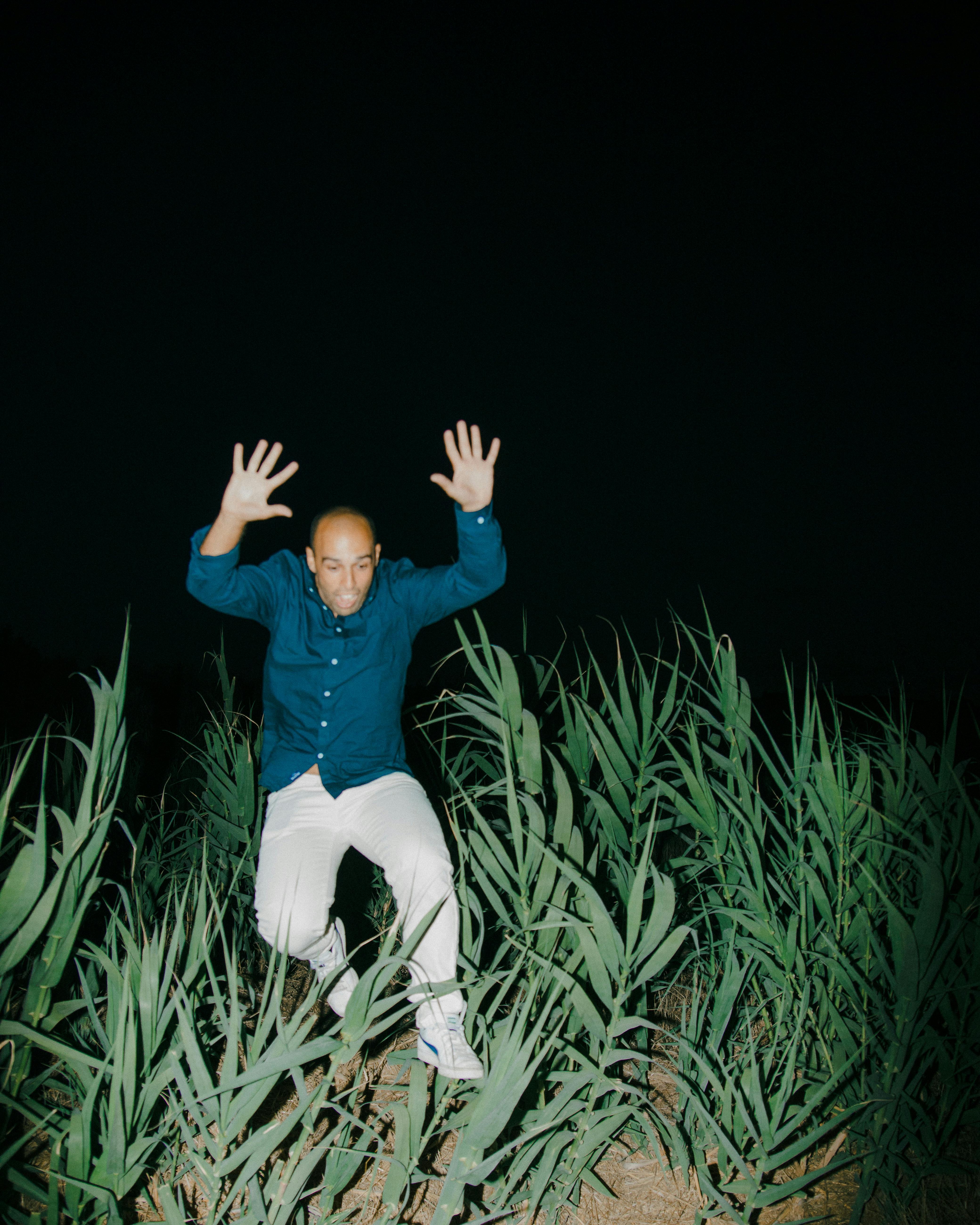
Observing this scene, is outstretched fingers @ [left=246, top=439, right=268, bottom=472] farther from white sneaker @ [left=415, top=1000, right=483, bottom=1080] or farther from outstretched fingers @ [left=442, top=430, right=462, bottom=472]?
white sneaker @ [left=415, top=1000, right=483, bottom=1080]

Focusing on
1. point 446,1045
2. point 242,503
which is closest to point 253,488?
point 242,503

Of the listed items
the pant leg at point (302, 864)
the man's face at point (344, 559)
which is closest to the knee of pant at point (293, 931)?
the pant leg at point (302, 864)

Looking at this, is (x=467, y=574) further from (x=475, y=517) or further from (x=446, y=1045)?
(x=446, y=1045)

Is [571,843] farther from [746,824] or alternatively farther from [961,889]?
[961,889]

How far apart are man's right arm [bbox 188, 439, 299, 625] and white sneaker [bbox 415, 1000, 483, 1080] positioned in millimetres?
1230

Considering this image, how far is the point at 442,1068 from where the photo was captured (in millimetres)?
1605

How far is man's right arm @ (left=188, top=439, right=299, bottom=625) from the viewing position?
2.19m

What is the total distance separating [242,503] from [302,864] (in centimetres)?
98

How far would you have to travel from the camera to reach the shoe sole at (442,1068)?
157 cm

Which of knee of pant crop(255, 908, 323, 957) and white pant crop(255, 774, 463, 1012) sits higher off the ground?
white pant crop(255, 774, 463, 1012)

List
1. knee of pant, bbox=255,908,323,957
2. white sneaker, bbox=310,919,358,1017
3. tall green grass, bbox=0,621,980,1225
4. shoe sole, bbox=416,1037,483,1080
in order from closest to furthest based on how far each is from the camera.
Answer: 1. tall green grass, bbox=0,621,980,1225
2. shoe sole, bbox=416,1037,483,1080
3. knee of pant, bbox=255,908,323,957
4. white sneaker, bbox=310,919,358,1017

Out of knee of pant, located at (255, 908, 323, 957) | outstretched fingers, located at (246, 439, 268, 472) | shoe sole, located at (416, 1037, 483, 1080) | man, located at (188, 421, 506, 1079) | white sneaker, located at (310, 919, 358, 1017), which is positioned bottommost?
white sneaker, located at (310, 919, 358, 1017)

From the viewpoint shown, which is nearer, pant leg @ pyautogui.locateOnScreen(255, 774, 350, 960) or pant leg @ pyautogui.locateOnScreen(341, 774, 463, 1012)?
pant leg @ pyautogui.locateOnScreen(341, 774, 463, 1012)

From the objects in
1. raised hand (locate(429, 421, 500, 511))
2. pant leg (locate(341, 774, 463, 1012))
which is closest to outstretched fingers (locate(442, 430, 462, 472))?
raised hand (locate(429, 421, 500, 511))
